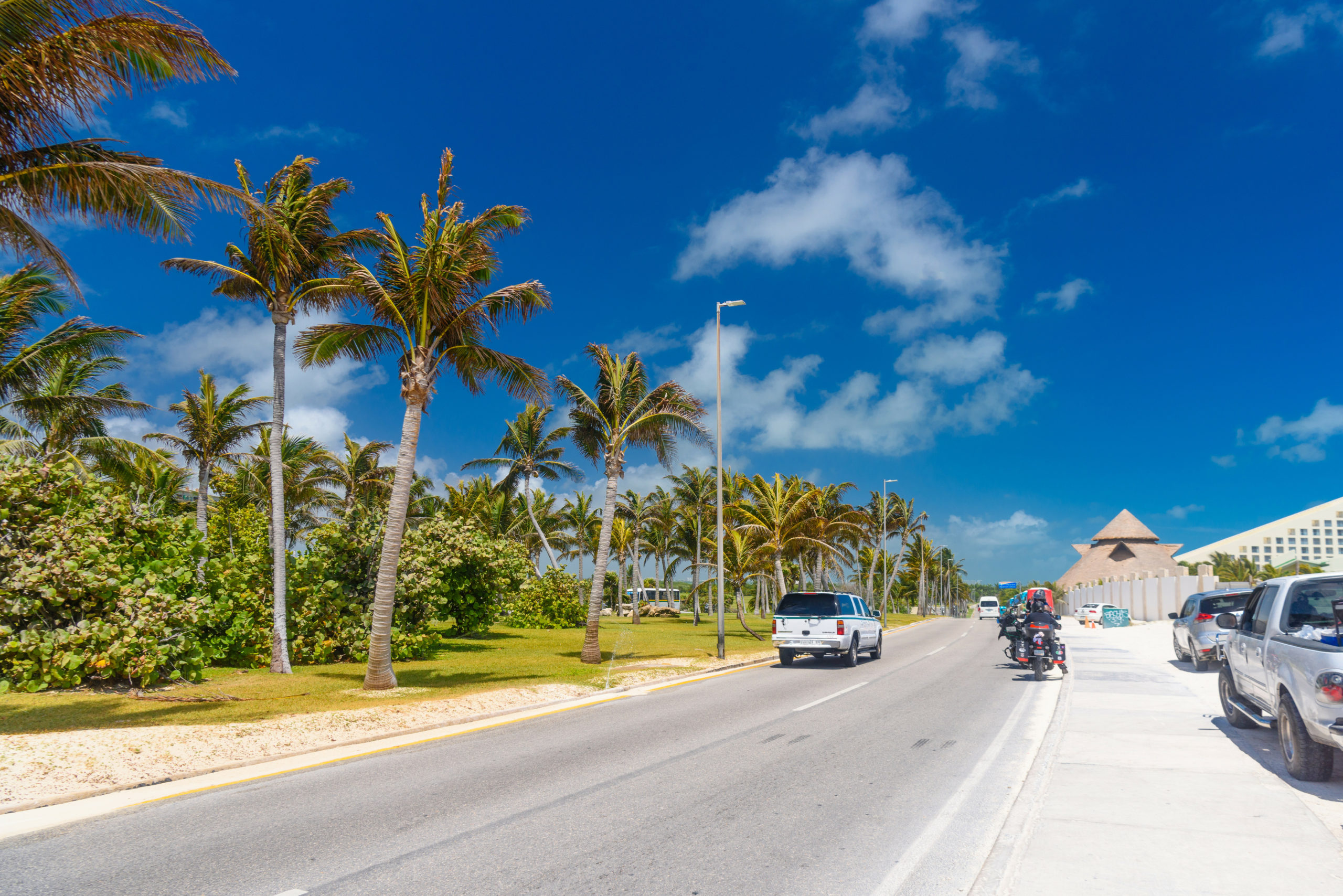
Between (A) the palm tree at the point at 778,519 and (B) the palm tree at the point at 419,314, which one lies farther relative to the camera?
(A) the palm tree at the point at 778,519

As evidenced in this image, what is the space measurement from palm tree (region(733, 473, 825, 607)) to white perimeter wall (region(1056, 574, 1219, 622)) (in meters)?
18.2

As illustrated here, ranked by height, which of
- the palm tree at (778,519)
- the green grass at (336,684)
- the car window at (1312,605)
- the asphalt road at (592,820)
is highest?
the palm tree at (778,519)

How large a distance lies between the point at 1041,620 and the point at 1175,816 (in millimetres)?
11734

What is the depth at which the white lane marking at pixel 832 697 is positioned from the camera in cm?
1312

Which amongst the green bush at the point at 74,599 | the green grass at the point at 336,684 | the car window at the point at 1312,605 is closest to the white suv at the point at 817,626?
the green grass at the point at 336,684

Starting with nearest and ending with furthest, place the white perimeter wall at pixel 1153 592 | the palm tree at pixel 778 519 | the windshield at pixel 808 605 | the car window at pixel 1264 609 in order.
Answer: the car window at pixel 1264 609, the windshield at pixel 808 605, the palm tree at pixel 778 519, the white perimeter wall at pixel 1153 592

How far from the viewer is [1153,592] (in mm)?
49969

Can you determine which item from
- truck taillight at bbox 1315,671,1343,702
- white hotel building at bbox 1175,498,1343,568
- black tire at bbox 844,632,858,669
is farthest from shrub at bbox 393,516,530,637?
white hotel building at bbox 1175,498,1343,568

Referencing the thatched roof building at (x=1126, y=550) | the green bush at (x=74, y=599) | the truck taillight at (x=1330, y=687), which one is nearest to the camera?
the truck taillight at (x=1330, y=687)

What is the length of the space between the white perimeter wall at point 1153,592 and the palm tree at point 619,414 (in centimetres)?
2808

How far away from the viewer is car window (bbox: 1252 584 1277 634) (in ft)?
28.6

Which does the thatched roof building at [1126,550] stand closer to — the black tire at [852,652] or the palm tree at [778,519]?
the palm tree at [778,519]

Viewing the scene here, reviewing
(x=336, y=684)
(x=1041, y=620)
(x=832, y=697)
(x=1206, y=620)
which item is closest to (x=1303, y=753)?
(x=832, y=697)

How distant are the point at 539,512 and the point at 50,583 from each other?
169ft
